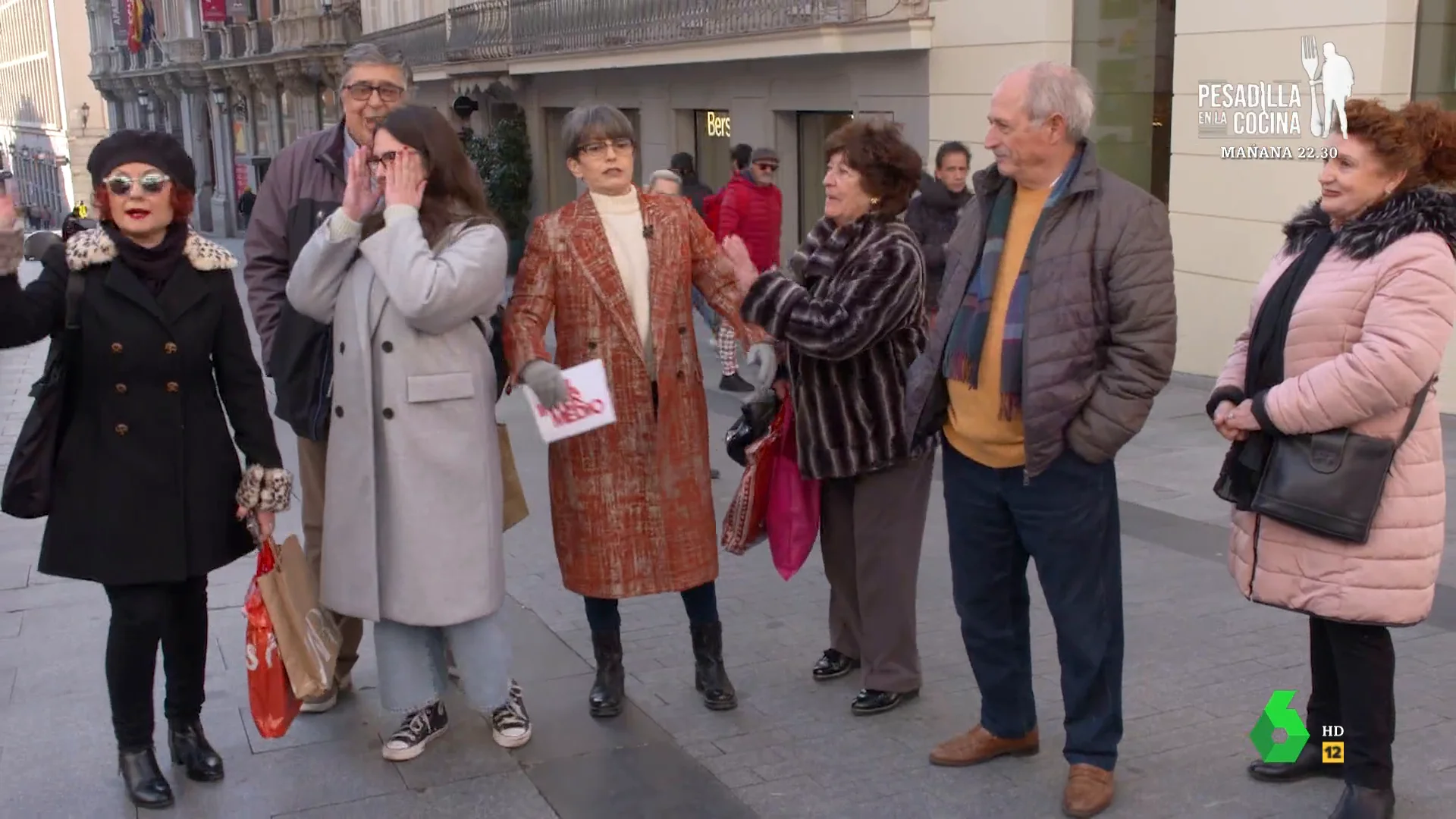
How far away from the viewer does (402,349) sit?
382 cm

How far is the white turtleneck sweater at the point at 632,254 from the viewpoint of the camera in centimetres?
419

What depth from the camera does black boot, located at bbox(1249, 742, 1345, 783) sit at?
3752 mm

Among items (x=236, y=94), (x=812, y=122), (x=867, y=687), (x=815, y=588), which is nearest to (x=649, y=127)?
(x=812, y=122)

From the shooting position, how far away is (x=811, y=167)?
15555mm

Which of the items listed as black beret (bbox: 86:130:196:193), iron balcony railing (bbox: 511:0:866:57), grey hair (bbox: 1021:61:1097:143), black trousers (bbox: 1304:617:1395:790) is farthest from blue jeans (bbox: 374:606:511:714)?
iron balcony railing (bbox: 511:0:866:57)

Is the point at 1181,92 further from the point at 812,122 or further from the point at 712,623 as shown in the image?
the point at 712,623

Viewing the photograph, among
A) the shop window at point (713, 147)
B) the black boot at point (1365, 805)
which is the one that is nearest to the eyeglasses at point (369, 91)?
the black boot at point (1365, 805)

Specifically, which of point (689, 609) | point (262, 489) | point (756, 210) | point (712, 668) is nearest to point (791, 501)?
point (689, 609)

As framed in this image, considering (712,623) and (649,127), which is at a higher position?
(649,127)

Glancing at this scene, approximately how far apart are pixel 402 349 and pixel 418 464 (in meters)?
0.31

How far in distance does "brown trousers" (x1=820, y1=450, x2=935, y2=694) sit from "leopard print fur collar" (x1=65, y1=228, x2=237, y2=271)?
193cm

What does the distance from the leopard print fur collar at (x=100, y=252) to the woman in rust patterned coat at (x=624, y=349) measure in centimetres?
84

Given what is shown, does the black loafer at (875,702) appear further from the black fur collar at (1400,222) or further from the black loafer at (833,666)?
the black fur collar at (1400,222)

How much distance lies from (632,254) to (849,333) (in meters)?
0.69
